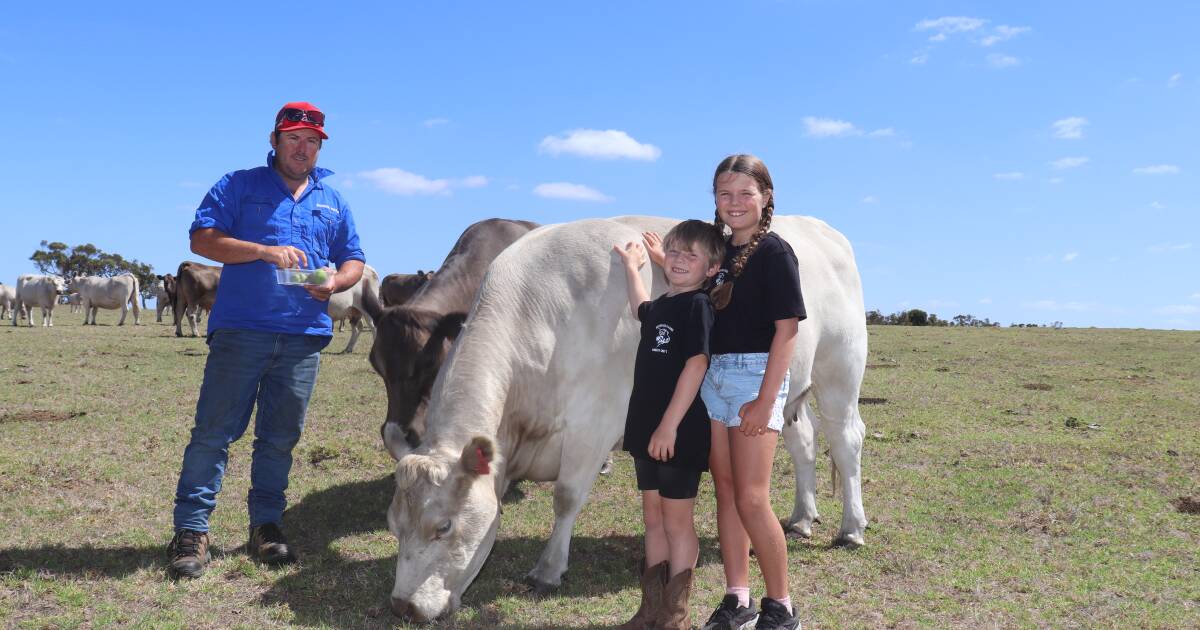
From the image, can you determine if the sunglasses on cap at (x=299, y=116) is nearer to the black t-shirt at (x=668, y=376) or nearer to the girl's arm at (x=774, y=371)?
the black t-shirt at (x=668, y=376)

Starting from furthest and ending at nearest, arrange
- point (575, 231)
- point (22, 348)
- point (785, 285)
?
point (22, 348) < point (575, 231) < point (785, 285)

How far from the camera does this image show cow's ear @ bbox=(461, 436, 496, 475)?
3.84 meters

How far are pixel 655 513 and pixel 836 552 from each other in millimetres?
2005

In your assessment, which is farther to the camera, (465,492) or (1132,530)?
(1132,530)

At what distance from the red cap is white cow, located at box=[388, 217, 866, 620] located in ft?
4.71

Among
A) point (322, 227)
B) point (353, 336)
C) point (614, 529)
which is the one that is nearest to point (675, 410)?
point (614, 529)

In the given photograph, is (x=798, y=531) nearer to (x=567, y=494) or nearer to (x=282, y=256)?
(x=567, y=494)

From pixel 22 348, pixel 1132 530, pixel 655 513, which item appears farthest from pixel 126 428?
pixel 22 348

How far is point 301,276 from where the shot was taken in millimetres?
4898

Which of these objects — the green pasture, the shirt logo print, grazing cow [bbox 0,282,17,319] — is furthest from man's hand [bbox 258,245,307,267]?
grazing cow [bbox 0,282,17,319]

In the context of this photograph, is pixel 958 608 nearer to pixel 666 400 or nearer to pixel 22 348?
pixel 666 400

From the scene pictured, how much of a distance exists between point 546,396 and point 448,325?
1.33 metres

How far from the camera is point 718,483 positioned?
411cm

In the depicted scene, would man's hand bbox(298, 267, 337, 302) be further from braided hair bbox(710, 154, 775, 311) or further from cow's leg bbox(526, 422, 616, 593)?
braided hair bbox(710, 154, 775, 311)
